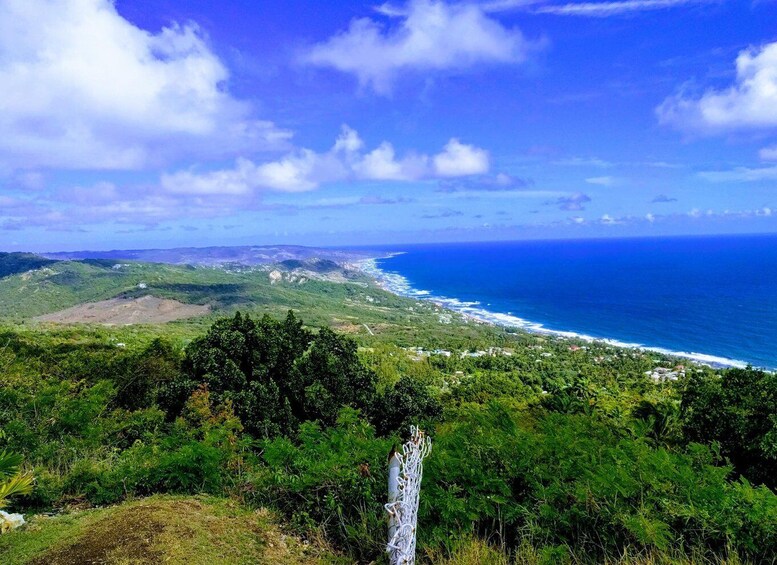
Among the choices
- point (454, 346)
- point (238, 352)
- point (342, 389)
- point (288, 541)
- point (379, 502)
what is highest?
point (379, 502)

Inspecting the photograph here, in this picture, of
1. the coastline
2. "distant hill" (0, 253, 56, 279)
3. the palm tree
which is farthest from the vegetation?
"distant hill" (0, 253, 56, 279)

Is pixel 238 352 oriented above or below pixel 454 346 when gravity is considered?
above

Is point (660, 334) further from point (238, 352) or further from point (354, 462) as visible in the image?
point (354, 462)

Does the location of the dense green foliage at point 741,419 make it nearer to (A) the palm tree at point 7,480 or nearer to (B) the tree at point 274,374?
(B) the tree at point 274,374

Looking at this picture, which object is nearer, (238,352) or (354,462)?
(354,462)

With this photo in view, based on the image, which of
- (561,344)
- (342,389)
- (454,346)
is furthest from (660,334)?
(342,389)

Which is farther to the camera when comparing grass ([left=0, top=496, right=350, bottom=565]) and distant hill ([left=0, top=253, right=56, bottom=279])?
distant hill ([left=0, top=253, right=56, bottom=279])

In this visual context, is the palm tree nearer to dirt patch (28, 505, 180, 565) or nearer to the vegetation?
the vegetation
